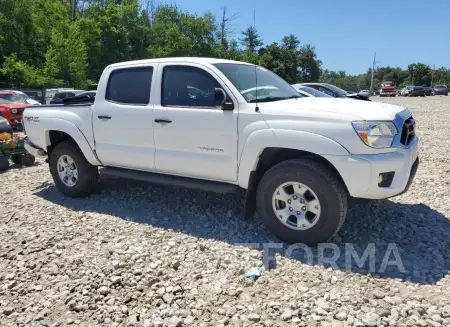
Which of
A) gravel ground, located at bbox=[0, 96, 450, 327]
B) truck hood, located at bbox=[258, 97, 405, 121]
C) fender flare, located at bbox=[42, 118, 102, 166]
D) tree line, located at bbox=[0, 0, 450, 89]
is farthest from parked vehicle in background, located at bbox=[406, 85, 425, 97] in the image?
fender flare, located at bbox=[42, 118, 102, 166]

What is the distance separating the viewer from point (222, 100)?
4.13 metres

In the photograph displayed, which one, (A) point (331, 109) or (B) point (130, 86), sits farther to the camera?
(B) point (130, 86)

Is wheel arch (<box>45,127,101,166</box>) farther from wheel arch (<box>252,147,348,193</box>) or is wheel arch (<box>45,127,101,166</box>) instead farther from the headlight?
the headlight

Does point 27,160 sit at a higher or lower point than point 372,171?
lower

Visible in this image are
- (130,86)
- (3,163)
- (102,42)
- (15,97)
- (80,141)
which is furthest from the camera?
(102,42)

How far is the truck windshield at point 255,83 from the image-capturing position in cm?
432

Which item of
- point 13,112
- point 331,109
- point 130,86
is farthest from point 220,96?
point 13,112

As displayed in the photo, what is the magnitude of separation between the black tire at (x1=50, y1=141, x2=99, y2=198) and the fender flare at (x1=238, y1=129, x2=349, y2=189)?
2555 millimetres

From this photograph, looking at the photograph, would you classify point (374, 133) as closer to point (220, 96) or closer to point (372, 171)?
point (372, 171)

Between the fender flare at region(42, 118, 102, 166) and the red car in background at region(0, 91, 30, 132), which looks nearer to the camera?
the fender flare at region(42, 118, 102, 166)

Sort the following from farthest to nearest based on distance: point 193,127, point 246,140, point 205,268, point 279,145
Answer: point 193,127 < point 246,140 < point 279,145 < point 205,268

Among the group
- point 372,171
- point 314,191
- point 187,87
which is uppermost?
point 187,87

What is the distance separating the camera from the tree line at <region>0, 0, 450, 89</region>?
3169 cm

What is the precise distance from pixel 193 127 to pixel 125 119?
3.54 feet
